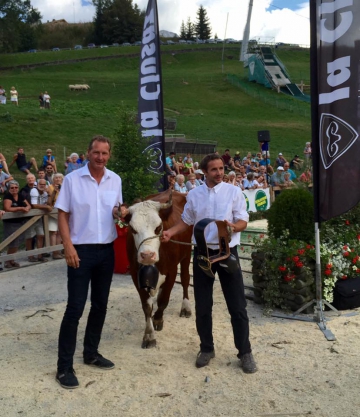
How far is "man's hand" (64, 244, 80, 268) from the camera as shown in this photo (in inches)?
173

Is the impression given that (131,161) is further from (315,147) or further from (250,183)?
(250,183)

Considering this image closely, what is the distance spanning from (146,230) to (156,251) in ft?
0.73

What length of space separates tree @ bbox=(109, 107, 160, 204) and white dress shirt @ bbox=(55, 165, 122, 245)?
13.3 ft

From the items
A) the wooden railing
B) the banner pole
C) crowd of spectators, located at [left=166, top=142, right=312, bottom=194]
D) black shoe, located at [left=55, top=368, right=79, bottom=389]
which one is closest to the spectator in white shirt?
crowd of spectators, located at [left=166, top=142, right=312, bottom=194]

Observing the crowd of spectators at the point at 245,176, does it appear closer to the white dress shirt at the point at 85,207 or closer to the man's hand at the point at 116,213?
the man's hand at the point at 116,213

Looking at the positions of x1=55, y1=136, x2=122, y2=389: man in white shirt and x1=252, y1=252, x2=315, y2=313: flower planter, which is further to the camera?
x1=252, y1=252, x2=315, y2=313: flower planter

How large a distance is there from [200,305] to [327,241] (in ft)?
9.82

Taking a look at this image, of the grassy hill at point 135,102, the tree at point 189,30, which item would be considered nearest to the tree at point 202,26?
the tree at point 189,30

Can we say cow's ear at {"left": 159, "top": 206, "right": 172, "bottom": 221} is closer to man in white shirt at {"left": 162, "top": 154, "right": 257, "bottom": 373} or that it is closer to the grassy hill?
man in white shirt at {"left": 162, "top": 154, "right": 257, "bottom": 373}

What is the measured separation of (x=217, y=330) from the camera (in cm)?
600

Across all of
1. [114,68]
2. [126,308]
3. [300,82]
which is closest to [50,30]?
[114,68]

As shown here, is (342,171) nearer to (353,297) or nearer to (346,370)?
(353,297)

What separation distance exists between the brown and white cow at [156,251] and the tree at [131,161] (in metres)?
1.84

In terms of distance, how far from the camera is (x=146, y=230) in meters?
4.74
